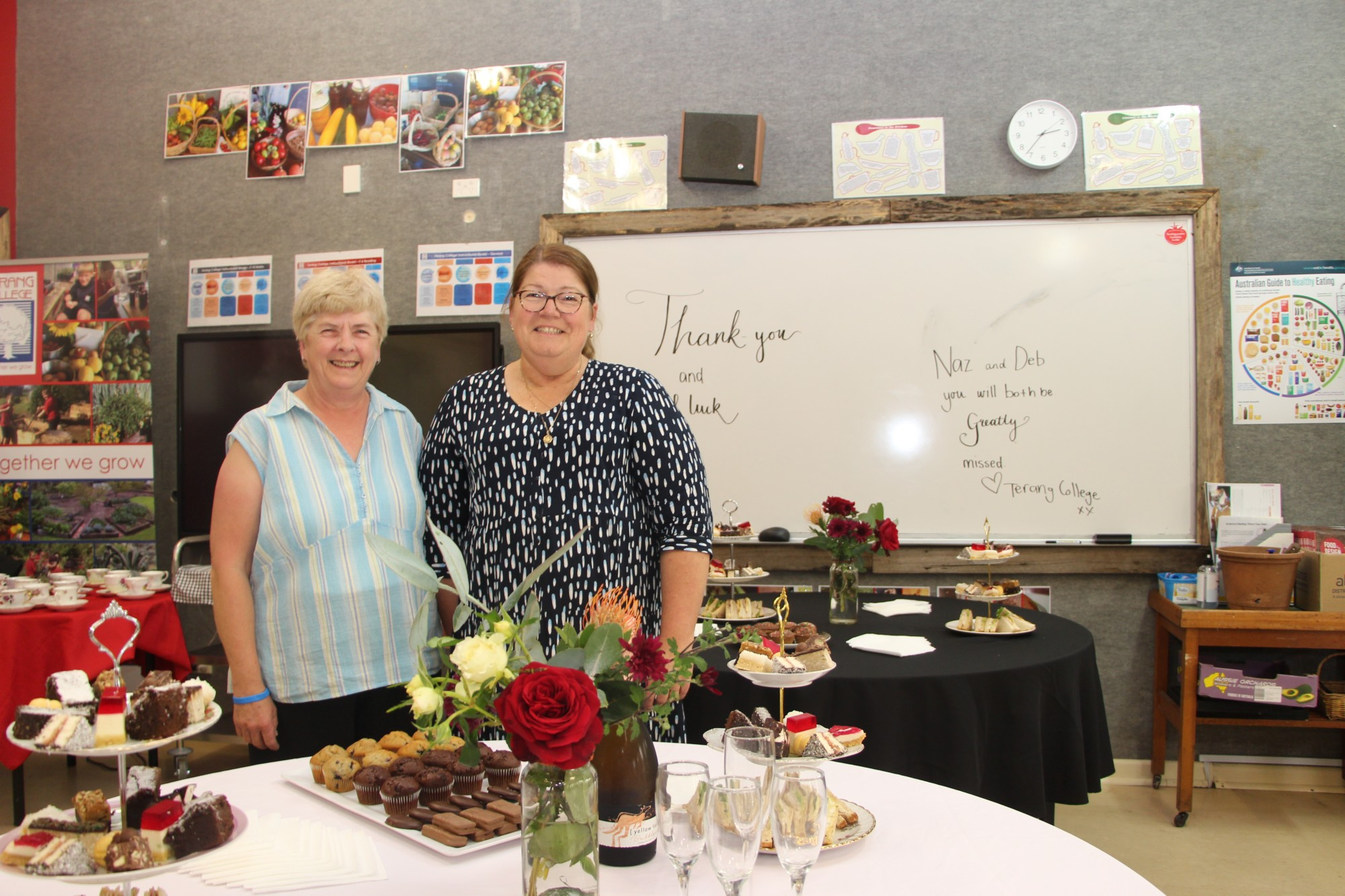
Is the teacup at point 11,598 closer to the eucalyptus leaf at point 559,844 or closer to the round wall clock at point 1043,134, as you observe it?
the eucalyptus leaf at point 559,844

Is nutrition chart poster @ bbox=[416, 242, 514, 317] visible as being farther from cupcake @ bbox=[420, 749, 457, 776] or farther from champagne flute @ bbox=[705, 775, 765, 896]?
champagne flute @ bbox=[705, 775, 765, 896]

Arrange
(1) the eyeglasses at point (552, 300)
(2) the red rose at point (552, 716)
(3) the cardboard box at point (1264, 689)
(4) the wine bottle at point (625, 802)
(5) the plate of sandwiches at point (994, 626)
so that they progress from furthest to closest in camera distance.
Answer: (3) the cardboard box at point (1264, 689) → (5) the plate of sandwiches at point (994, 626) → (1) the eyeglasses at point (552, 300) → (4) the wine bottle at point (625, 802) → (2) the red rose at point (552, 716)

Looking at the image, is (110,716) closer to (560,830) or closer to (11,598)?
(560,830)

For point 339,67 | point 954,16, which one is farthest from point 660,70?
point 339,67

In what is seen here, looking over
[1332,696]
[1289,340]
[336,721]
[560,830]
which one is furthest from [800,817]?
[1289,340]

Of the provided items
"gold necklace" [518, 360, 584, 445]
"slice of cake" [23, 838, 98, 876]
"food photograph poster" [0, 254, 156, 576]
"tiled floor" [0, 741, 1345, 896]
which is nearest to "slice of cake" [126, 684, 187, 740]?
"slice of cake" [23, 838, 98, 876]

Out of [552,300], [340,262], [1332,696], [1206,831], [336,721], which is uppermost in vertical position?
[340,262]

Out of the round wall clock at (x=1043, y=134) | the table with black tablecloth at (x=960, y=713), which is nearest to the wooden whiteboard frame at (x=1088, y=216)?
the round wall clock at (x=1043, y=134)

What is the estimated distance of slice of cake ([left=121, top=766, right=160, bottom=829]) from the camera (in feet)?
2.83

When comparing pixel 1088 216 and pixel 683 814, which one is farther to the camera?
pixel 1088 216

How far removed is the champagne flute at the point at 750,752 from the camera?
2.87ft

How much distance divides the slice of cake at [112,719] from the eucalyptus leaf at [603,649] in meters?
0.49

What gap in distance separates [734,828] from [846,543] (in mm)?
1730

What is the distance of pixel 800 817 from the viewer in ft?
2.54
